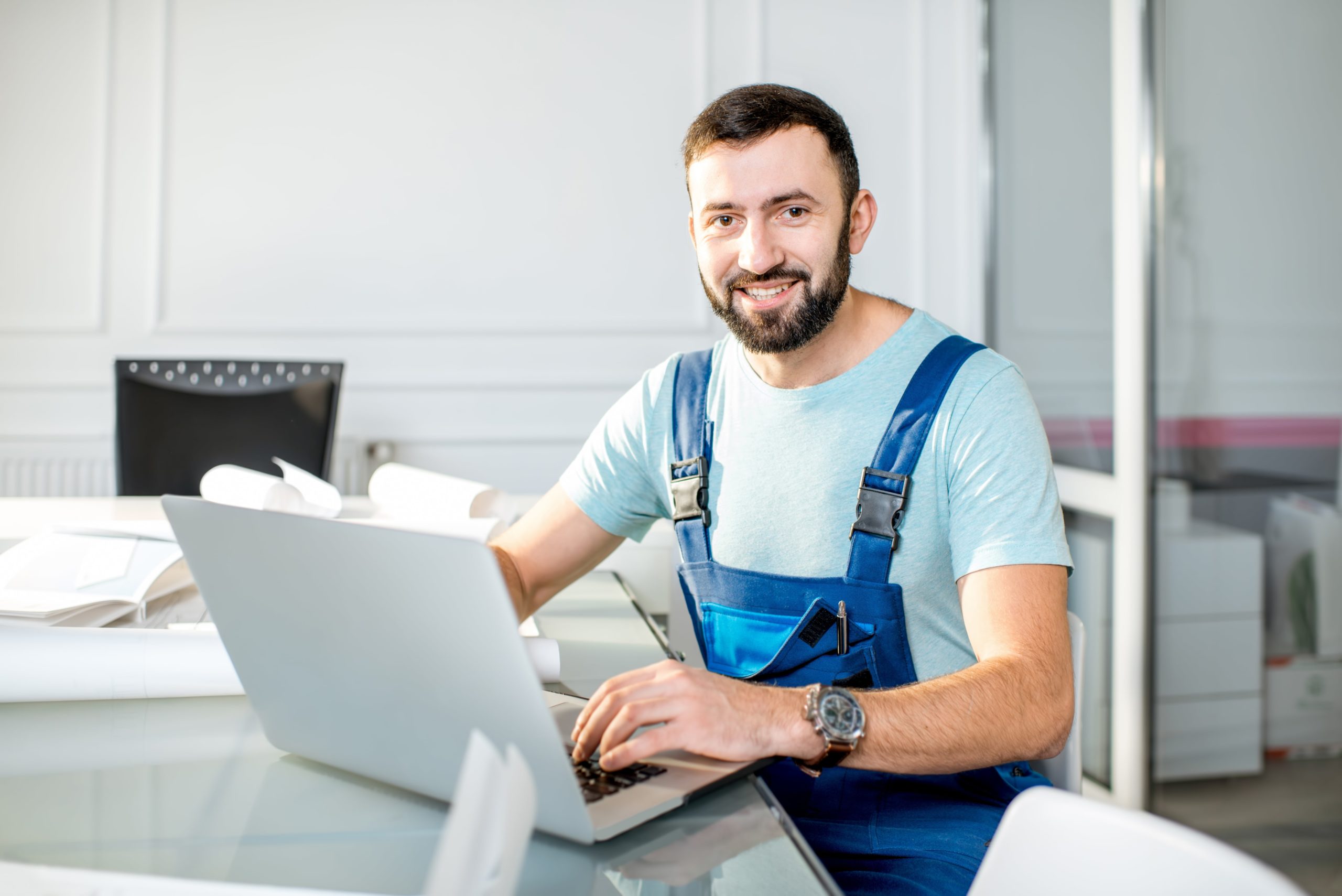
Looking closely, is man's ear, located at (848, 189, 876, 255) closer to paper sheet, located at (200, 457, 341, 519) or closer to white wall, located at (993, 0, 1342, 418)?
paper sheet, located at (200, 457, 341, 519)

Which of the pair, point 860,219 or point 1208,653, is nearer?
point 860,219

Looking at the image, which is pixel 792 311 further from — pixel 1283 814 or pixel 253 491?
pixel 1283 814

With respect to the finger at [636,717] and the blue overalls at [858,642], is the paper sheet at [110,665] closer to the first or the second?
the finger at [636,717]

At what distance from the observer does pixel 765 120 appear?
1215mm

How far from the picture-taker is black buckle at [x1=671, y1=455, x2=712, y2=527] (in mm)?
1256

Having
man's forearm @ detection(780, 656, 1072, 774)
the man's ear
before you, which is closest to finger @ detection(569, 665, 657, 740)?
man's forearm @ detection(780, 656, 1072, 774)

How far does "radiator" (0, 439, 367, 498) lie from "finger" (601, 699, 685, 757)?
2709mm

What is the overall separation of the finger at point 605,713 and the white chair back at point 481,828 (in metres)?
0.32

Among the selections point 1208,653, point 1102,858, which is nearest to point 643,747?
point 1102,858

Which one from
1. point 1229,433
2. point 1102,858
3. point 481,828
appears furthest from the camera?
point 1229,433

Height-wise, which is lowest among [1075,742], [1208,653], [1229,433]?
[1208,653]

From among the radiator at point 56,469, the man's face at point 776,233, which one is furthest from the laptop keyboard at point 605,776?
the radiator at point 56,469

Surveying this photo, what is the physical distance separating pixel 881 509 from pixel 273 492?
677 millimetres

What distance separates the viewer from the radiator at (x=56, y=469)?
324 cm
